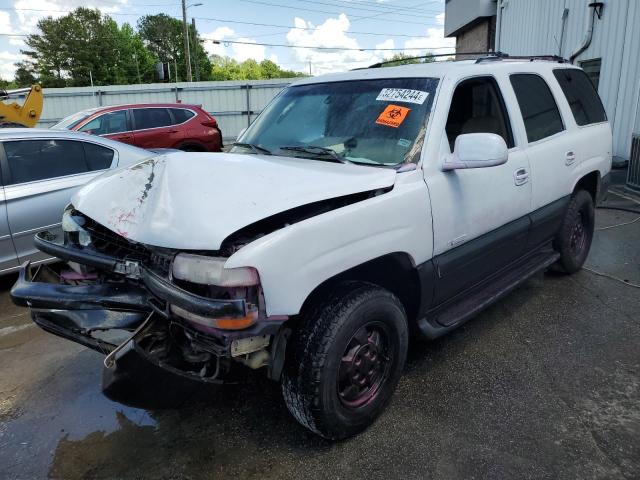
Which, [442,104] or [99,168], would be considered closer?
[442,104]

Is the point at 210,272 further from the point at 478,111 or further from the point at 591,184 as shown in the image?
the point at 591,184

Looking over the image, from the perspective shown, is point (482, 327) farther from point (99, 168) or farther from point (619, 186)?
point (619, 186)

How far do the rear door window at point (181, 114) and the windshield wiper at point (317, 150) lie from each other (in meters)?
9.15

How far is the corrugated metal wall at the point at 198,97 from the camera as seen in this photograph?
64.0 ft

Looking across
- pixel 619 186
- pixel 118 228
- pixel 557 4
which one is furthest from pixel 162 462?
pixel 557 4

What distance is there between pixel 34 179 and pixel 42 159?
0.24 m

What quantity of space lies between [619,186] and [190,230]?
8.24 m

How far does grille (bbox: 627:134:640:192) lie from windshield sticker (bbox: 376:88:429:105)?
20.5ft

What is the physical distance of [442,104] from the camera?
2.91m

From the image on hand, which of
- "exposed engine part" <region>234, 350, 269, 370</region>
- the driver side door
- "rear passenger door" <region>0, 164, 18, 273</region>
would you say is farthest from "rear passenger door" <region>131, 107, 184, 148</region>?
"exposed engine part" <region>234, 350, 269, 370</region>

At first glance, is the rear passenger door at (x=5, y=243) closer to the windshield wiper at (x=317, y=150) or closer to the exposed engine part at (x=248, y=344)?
the windshield wiper at (x=317, y=150)

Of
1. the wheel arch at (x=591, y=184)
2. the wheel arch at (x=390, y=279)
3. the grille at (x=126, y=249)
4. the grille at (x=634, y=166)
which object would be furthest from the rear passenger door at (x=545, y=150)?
the grille at (x=634, y=166)

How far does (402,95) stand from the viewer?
3039mm

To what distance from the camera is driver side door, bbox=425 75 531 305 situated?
2.87m
